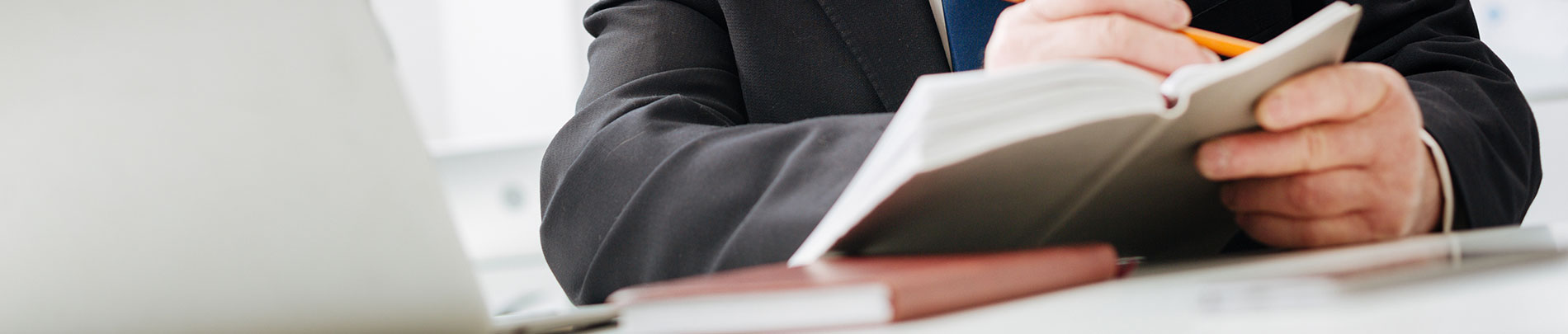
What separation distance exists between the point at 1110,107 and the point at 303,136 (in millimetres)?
268

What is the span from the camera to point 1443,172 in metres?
0.52

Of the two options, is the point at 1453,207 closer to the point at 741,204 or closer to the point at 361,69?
the point at 741,204

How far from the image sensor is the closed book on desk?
28cm

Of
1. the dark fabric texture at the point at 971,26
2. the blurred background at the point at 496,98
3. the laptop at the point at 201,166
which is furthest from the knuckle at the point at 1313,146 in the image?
the blurred background at the point at 496,98

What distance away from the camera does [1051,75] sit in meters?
0.34

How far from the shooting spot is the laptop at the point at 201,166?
28 centimetres

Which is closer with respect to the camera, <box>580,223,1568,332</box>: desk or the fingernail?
<box>580,223,1568,332</box>: desk

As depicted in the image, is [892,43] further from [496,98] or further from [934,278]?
[496,98]

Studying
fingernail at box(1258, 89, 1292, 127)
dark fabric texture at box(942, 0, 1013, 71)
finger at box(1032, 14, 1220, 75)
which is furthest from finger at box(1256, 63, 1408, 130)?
dark fabric texture at box(942, 0, 1013, 71)

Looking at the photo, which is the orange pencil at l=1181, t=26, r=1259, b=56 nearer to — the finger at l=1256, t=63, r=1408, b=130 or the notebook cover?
the finger at l=1256, t=63, r=1408, b=130

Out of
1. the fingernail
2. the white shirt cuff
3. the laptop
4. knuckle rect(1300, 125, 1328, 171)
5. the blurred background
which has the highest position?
the blurred background

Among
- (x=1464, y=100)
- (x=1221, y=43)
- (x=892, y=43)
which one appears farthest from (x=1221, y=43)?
(x=892, y=43)

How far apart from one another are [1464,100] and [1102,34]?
32cm

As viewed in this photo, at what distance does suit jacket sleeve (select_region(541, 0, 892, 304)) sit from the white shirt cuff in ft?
0.97
